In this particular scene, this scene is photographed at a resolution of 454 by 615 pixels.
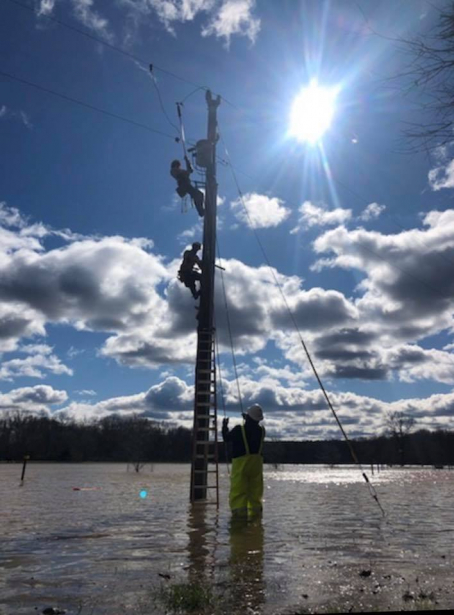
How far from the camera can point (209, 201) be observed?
1655 cm

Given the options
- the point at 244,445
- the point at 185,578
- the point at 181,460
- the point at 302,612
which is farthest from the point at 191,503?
the point at 181,460

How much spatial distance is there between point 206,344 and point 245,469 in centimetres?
578

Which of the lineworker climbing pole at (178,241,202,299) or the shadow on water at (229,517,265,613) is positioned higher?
the lineworker climbing pole at (178,241,202,299)

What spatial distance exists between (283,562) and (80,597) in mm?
2463

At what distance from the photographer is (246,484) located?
10.1m

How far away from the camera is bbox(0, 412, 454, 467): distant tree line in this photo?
13512 cm

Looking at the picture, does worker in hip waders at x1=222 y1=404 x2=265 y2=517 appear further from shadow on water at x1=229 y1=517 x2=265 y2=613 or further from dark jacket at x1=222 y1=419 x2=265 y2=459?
shadow on water at x1=229 y1=517 x2=265 y2=613

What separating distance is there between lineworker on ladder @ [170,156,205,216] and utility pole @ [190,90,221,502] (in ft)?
1.20

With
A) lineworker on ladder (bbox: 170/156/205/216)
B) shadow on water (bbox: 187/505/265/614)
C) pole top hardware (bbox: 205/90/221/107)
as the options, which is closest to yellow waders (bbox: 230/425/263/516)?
shadow on water (bbox: 187/505/265/614)

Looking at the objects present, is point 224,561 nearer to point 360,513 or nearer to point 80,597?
point 80,597

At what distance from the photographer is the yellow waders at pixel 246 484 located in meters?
10.0

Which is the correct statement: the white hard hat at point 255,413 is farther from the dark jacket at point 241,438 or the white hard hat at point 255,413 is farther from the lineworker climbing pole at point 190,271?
the lineworker climbing pole at point 190,271

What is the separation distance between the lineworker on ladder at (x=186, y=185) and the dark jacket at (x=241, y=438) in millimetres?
8351

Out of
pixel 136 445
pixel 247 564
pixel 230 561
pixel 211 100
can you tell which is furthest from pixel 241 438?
pixel 136 445
